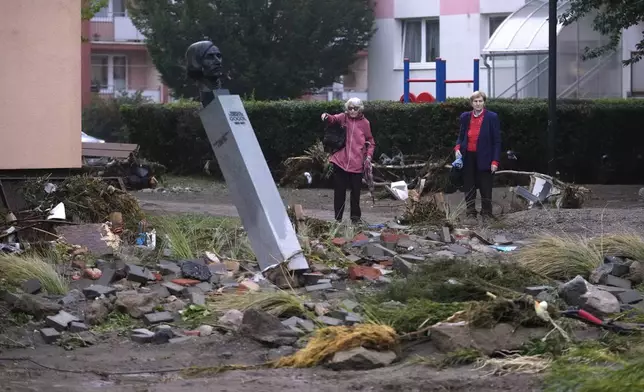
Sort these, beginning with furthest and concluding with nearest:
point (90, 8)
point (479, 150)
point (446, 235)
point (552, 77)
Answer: point (90, 8) → point (552, 77) → point (479, 150) → point (446, 235)

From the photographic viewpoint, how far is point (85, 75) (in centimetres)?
4634

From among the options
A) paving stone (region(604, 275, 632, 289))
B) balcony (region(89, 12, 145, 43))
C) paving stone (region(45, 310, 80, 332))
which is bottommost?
paving stone (region(45, 310, 80, 332))

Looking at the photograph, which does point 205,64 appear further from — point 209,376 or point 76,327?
point 209,376

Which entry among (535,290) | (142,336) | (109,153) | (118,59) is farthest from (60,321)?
(118,59)

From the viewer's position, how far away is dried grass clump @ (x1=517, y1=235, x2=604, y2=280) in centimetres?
937

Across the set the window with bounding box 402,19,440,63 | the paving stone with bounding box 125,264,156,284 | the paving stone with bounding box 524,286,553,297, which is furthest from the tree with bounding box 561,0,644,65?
the window with bounding box 402,19,440,63

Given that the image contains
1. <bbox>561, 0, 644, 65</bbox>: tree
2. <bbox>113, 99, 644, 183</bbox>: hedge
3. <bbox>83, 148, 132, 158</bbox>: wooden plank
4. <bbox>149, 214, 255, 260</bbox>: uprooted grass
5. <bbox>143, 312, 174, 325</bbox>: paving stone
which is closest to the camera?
<bbox>143, 312, 174, 325</bbox>: paving stone

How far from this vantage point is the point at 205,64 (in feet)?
32.3

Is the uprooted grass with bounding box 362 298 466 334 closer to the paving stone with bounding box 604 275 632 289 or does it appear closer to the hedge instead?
the paving stone with bounding box 604 275 632 289

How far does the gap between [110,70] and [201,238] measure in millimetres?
39484

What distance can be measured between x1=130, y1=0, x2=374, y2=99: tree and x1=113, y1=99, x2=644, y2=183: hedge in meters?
13.8

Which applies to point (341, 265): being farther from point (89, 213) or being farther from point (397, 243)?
point (89, 213)

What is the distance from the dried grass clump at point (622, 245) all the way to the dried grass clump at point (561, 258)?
0.45ft

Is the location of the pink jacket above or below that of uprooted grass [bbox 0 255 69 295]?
above
